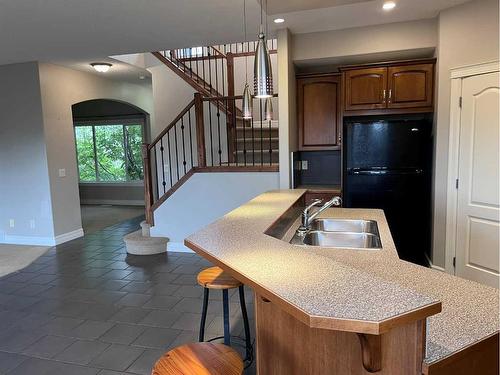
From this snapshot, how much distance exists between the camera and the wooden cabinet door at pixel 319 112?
4.33 metres

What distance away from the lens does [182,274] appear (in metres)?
4.23

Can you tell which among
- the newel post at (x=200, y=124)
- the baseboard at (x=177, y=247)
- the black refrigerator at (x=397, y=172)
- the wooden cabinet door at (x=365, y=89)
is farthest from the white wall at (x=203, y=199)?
the wooden cabinet door at (x=365, y=89)

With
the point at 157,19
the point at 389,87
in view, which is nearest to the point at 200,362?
the point at 157,19

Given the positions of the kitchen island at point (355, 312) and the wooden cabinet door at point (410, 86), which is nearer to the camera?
the kitchen island at point (355, 312)

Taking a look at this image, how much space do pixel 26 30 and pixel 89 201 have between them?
6525mm

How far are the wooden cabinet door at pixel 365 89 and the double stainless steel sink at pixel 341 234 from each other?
182 cm

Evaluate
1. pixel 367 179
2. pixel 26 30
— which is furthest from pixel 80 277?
pixel 367 179

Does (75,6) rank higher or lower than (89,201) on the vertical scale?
higher

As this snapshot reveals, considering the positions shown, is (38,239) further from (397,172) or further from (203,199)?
(397,172)

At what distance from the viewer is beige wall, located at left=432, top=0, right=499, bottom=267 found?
3230 millimetres

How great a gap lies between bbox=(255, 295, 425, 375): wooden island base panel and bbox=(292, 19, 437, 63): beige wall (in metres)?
3.40

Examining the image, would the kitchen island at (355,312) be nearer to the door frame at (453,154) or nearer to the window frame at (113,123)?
the door frame at (453,154)

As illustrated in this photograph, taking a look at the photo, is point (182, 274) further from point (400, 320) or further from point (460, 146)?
point (400, 320)

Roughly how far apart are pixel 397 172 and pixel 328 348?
3053 millimetres
